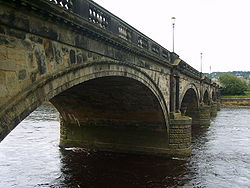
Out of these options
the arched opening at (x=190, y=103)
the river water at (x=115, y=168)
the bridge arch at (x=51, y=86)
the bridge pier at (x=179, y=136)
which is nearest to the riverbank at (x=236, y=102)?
the arched opening at (x=190, y=103)

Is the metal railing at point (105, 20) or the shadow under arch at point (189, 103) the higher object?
the metal railing at point (105, 20)

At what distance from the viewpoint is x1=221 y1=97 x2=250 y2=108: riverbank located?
72.4 meters

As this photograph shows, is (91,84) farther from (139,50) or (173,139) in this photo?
(173,139)

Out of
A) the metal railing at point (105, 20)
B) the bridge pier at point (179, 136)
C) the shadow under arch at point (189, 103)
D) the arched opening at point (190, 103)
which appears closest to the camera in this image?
the metal railing at point (105, 20)

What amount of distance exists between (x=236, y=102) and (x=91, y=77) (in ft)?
241

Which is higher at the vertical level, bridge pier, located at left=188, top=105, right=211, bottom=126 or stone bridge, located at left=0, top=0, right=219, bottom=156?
stone bridge, located at left=0, top=0, right=219, bottom=156

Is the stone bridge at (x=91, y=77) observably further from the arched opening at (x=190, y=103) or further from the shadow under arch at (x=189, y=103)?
the arched opening at (x=190, y=103)

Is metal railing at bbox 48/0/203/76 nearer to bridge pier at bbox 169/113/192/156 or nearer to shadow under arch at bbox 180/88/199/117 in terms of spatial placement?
bridge pier at bbox 169/113/192/156

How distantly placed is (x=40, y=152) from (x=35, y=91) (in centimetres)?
1305

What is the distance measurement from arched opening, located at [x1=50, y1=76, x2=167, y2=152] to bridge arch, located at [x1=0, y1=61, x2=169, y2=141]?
163 inches

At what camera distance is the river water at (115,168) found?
42.3ft

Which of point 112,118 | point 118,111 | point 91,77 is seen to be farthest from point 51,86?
point 112,118

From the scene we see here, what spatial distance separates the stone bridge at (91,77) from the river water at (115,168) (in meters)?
1.43

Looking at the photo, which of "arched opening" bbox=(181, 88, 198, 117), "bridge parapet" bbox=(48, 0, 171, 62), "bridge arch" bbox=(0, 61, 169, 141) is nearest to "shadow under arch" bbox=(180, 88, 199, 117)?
"arched opening" bbox=(181, 88, 198, 117)
